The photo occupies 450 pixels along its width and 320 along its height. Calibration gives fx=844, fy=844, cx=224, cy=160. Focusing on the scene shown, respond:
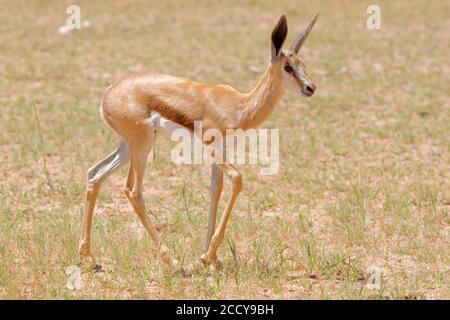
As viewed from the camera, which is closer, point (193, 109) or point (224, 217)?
point (224, 217)

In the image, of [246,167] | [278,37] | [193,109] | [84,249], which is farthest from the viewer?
[246,167]

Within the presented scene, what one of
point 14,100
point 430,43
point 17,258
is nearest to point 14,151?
point 14,100

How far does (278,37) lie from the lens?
19.3 ft

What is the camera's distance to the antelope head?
588cm

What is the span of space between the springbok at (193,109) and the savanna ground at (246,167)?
31 centimetres

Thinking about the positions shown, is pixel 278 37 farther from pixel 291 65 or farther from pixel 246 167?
pixel 246 167

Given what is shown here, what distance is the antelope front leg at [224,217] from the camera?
5875 mm

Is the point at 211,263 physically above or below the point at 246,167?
below

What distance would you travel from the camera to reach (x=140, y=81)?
6281mm

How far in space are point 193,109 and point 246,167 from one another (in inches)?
139

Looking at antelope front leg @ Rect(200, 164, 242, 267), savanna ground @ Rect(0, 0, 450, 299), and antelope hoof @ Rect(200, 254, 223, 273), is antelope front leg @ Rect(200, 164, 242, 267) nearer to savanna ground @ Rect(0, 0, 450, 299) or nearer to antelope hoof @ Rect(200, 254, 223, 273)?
antelope hoof @ Rect(200, 254, 223, 273)

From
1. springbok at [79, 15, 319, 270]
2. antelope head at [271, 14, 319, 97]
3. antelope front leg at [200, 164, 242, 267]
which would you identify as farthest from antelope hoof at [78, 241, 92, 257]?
antelope head at [271, 14, 319, 97]

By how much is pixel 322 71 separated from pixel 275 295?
9.41 metres

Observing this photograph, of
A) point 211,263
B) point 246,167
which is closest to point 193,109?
point 211,263
